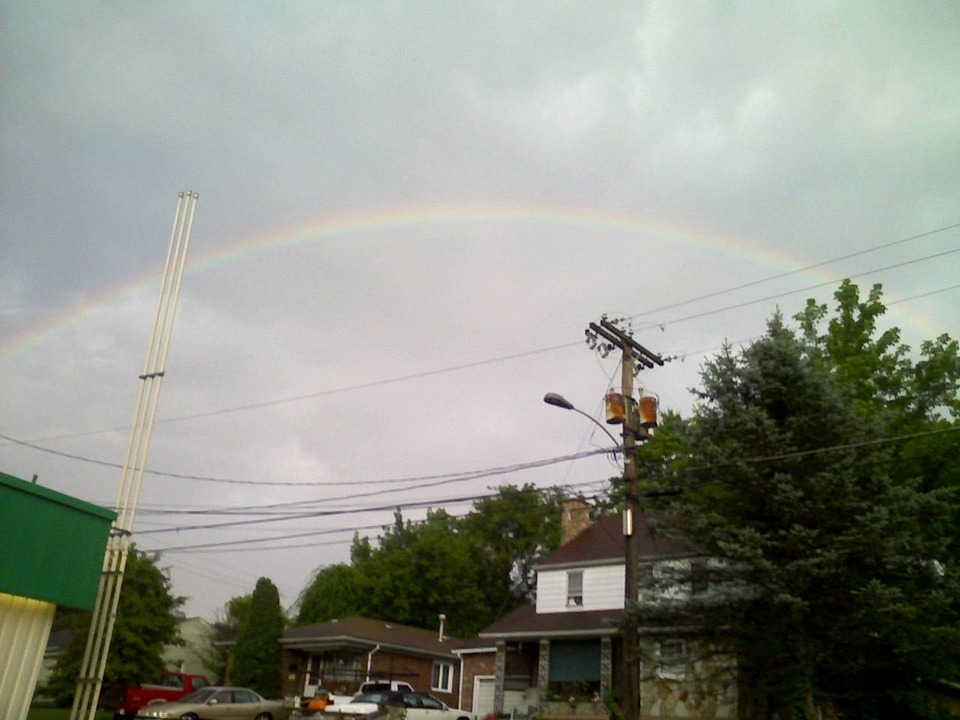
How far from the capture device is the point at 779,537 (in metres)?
19.6

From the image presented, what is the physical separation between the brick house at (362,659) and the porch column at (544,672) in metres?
10.4

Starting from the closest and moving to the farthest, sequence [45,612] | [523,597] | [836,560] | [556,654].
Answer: [45,612], [836,560], [556,654], [523,597]

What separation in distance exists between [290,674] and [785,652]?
27.7 meters

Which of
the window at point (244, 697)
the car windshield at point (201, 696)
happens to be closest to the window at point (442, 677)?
the window at point (244, 697)

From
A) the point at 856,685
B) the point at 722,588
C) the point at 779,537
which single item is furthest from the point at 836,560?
the point at 856,685

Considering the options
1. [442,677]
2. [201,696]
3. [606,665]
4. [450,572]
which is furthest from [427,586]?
[201,696]

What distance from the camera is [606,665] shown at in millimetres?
28375

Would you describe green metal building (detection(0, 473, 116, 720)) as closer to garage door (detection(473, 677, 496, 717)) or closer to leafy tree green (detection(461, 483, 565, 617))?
garage door (detection(473, 677, 496, 717))

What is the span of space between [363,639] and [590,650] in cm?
1259

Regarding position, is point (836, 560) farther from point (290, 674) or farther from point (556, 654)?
point (290, 674)

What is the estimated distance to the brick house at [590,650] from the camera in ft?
80.6

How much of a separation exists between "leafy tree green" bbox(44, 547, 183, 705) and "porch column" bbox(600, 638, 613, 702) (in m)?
16.7

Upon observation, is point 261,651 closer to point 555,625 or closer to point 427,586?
point 555,625

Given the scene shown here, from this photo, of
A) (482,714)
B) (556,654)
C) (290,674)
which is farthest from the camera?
(290,674)
